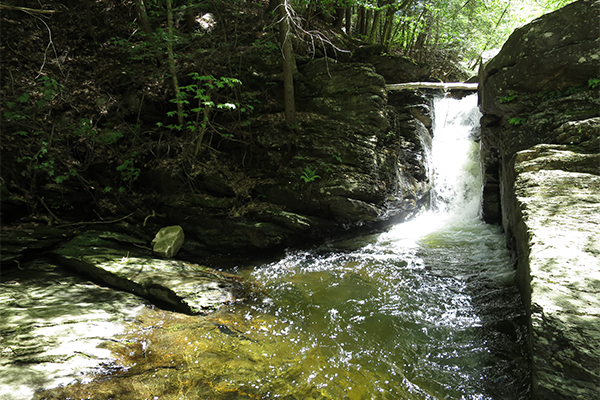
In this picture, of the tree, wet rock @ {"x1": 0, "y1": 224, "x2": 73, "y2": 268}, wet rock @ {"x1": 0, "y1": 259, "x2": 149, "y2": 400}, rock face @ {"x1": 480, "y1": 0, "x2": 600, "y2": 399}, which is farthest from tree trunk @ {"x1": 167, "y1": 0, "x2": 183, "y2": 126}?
rock face @ {"x1": 480, "y1": 0, "x2": 600, "y2": 399}

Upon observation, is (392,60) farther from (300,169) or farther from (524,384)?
(524,384)

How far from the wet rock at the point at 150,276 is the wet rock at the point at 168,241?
1.44 ft

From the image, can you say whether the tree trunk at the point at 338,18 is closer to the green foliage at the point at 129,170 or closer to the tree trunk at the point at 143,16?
the tree trunk at the point at 143,16

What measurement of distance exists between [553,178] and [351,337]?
13.7 ft

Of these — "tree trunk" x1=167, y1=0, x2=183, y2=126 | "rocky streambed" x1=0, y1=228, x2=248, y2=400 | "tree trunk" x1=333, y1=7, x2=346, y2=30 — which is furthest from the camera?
"tree trunk" x1=333, y1=7, x2=346, y2=30

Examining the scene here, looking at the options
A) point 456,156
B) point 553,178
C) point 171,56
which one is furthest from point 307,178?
point 456,156

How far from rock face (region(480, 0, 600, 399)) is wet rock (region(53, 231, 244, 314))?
4049mm

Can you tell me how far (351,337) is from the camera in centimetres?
371

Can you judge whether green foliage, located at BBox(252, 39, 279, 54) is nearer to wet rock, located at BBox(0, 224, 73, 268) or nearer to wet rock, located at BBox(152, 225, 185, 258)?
wet rock, located at BBox(152, 225, 185, 258)

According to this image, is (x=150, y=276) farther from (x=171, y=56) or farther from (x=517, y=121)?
(x=517, y=121)

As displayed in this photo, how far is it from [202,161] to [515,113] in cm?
818

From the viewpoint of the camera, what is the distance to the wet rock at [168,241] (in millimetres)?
6406

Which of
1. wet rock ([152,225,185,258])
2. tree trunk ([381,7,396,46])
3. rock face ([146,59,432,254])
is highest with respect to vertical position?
tree trunk ([381,7,396,46])

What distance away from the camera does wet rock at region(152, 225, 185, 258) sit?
6.41 meters
